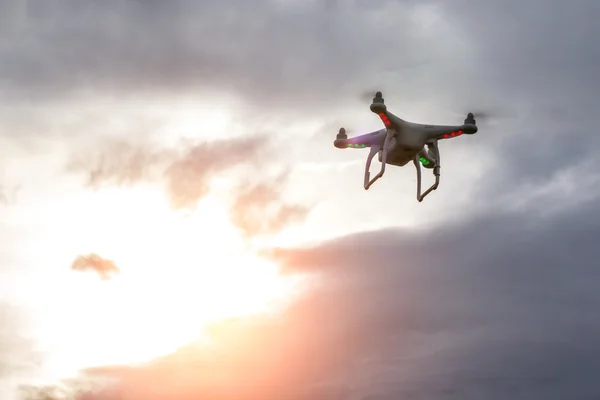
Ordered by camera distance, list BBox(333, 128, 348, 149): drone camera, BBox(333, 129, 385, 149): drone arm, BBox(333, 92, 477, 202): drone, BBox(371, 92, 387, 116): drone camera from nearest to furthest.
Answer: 1. BBox(371, 92, 387, 116): drone camera
2. BBox(333, 92, 477, 202): drone
3. BBox(333, 129, 385, 149): drone arm
4. BBox(333, 128, 348, 149): drone camera

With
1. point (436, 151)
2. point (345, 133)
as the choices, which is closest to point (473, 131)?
point (436, 151)

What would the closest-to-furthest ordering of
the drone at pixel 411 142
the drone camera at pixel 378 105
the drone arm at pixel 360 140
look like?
the drone camera at pixel 378 105, the drone at pixel 411 142, the drone arm at pixel 360 140

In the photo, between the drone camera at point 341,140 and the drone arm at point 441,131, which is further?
the drone camera at point 341,140

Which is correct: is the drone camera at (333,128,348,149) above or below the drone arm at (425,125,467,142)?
above

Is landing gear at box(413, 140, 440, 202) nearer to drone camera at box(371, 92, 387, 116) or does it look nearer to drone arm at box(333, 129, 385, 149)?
drone arm at box(333, 129, 385, 149)

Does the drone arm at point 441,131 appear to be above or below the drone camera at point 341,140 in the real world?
below

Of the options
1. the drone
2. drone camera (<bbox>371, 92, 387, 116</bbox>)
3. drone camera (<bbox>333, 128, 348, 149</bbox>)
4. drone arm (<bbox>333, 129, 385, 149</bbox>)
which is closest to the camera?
drone camera (<bbox>371, 92, 387, 116</bbox>)

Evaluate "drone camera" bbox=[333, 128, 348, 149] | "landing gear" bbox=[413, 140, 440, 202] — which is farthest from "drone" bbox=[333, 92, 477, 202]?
"drone camera" bbox=[333, 128, 348, 149]

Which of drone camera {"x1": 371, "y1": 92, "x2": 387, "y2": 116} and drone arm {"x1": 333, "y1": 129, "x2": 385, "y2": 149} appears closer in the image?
drone camera {"x1": 371, "y1": 92, "x2": 387, "y2": 116}

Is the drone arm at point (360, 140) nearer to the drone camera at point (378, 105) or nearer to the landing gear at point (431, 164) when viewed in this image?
the landing gear at point (431, 164)

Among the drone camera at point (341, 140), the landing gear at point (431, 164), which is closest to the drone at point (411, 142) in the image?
the landing gear at point (431, 164)
